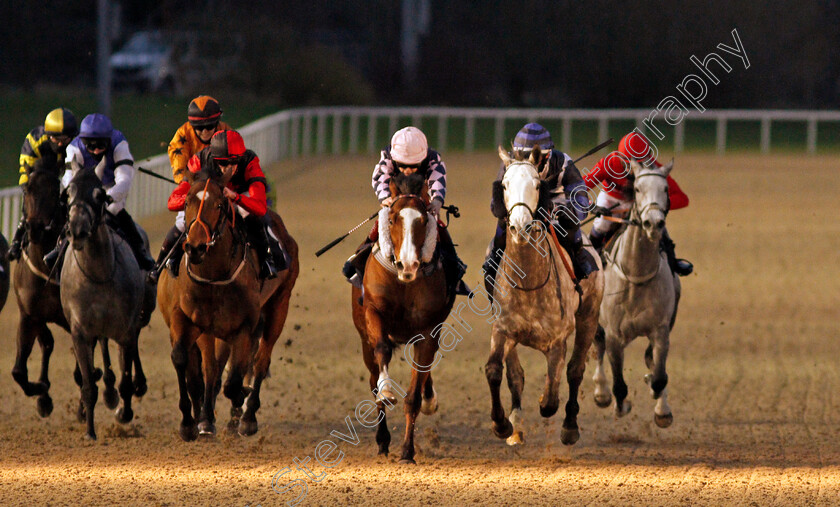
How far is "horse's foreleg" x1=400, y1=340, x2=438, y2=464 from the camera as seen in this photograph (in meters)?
7.69

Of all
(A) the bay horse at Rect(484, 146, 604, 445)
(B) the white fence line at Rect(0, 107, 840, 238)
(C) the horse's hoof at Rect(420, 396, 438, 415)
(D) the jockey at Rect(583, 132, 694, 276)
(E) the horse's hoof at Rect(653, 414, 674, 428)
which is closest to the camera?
(A) the bay horse at Rect(484, 146, 604, 445)

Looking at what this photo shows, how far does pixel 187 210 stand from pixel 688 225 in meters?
11.5

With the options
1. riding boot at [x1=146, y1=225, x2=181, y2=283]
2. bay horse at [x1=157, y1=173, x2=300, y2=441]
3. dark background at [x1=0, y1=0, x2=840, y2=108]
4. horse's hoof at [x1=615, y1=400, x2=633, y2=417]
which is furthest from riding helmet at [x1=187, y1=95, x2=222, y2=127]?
dark background at [x1=0, y1=0, x2=840, y2=108]

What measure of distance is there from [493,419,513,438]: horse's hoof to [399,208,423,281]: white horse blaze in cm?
126

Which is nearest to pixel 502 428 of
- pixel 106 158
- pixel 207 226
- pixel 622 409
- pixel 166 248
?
pixel 622 409

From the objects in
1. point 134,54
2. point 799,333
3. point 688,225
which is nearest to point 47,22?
point 134,54

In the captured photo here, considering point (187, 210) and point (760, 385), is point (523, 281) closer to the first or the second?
point (187, 210)

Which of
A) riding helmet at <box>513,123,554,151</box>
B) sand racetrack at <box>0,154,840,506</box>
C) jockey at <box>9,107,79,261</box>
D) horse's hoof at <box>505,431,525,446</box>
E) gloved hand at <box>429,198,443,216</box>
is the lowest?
sand racetrack at <box>0,154,840,506</box>

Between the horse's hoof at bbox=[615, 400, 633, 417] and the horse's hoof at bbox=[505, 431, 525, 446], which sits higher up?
the horse's hoof at bbox=[505, 431, 525, 446]

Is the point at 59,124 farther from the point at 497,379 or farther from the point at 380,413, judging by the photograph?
the point at 497,379

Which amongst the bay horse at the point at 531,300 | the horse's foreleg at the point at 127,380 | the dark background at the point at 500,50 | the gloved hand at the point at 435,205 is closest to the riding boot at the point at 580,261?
the bay horse at the point at 531,300

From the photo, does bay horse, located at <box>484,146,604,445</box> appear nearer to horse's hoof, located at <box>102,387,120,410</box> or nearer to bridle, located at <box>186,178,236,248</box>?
bridle, located at <box>186,178,236,248</box>

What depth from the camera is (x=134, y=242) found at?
886cm

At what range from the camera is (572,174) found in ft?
26.6
